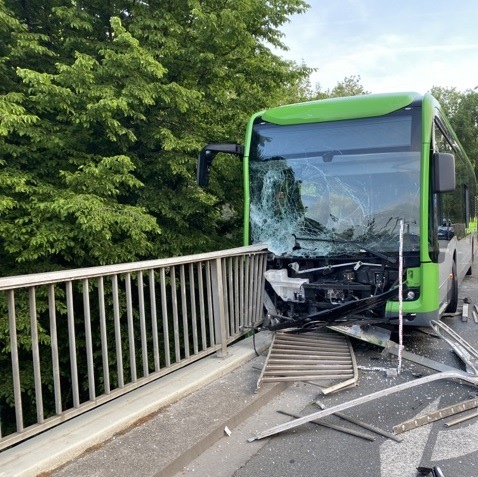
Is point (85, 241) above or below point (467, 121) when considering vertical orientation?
below

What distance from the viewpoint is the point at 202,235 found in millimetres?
8562

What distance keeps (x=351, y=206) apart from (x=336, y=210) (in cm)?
19

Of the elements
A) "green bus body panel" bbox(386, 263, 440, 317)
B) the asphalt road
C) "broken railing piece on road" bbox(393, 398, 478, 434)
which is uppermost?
"green bus body panel" bbox(386, 263, 440, 317)

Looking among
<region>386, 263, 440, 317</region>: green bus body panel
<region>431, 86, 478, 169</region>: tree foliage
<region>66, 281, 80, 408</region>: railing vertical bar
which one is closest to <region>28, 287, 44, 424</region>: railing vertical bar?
<region>66, 281, 80, 408</region>: railing vertical bar

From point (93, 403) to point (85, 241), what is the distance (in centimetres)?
380

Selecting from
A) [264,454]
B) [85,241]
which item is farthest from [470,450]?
[85,241]

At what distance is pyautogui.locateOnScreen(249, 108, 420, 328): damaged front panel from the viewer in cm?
523

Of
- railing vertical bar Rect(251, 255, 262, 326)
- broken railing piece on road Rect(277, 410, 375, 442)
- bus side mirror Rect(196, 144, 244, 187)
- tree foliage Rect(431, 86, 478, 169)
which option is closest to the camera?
broken railing piece on road Rect(277, 410, 375, 442)

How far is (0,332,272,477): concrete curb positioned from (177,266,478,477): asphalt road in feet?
2.08

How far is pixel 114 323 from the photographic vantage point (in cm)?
358

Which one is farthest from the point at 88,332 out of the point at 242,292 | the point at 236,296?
the point at 242,292

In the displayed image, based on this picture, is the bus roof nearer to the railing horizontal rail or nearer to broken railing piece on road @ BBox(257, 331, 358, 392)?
the railing horizontal rail

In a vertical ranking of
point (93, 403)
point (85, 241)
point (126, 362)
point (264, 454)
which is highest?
point (85, 241)

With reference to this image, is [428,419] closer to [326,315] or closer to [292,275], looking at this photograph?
[326,315]
